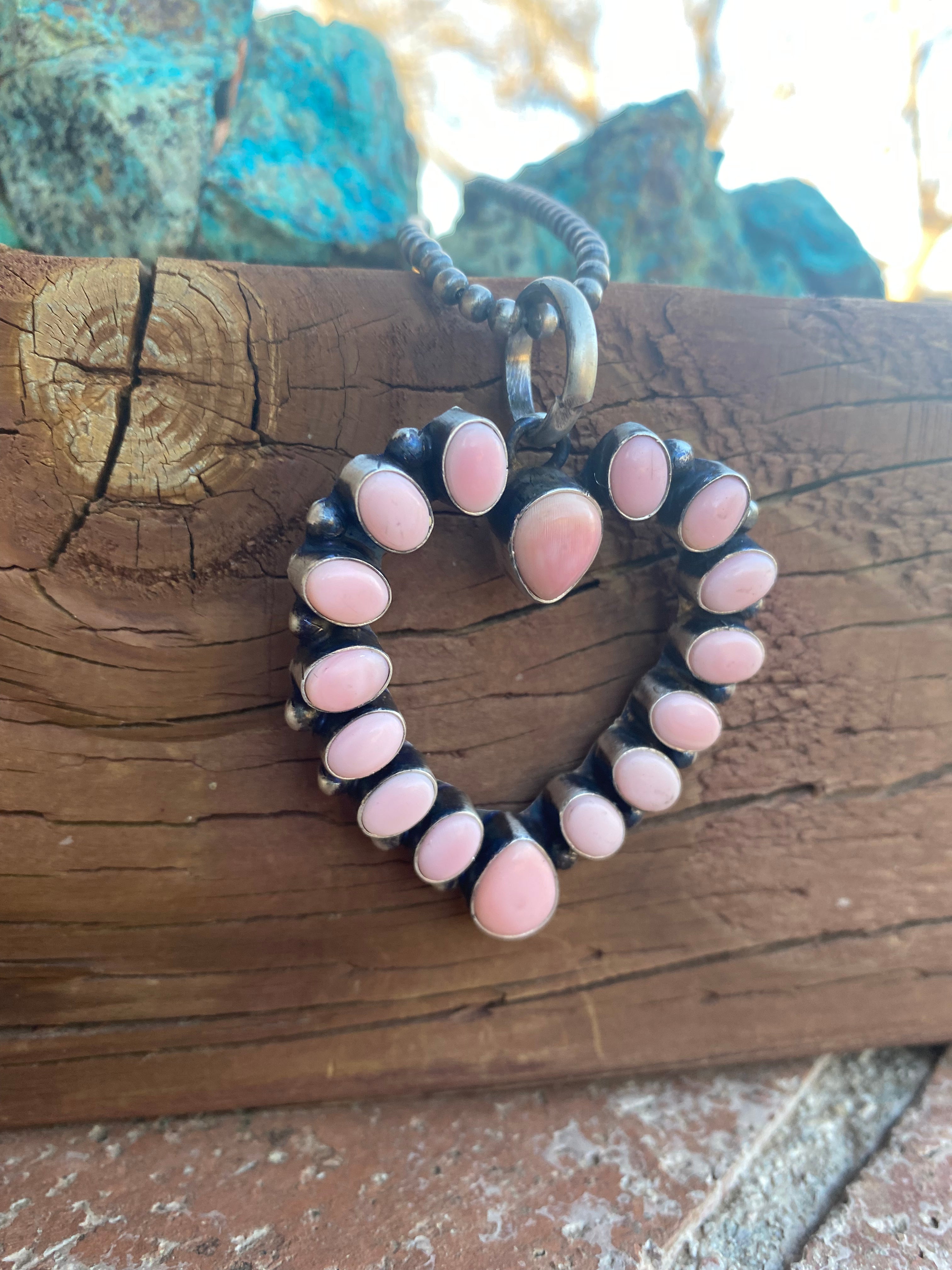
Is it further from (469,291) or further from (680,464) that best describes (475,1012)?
(469,291)

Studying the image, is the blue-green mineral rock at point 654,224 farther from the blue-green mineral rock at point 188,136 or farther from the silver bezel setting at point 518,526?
the silver bezel setting at point 518,526

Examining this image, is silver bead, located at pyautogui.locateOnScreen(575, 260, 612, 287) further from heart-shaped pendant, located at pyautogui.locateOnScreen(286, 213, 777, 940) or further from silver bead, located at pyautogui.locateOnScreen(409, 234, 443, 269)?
silver bead, located at pyautogui.locateOnScreen(409, 234, 443, 269)

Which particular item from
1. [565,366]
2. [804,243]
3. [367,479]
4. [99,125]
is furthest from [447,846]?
[804,243]

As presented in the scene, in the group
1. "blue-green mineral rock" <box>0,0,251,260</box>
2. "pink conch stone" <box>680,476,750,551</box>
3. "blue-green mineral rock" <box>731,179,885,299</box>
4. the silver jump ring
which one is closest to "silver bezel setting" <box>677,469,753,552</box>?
"pink conch stone" <box>680,476,750,551</box>

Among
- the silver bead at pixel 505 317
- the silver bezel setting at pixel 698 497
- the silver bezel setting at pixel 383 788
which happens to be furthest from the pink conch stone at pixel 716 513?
the silver bezel setting at pixel 383 788

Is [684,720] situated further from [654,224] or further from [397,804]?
[654,224]

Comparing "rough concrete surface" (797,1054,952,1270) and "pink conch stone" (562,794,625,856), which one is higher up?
"pink conch stone" (562,794,625,856)

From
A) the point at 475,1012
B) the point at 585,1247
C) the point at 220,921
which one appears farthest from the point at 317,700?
the point at 585,1247
